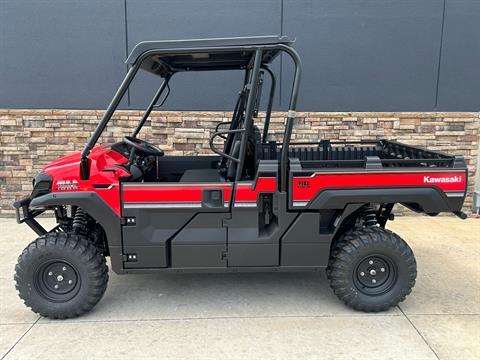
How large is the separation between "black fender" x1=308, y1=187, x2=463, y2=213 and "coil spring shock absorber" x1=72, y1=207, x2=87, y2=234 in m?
1.81

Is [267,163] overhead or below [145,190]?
overhead

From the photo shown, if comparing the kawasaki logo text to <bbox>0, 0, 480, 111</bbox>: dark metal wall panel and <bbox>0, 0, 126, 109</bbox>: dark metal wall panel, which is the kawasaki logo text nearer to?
<bbox>0, 0, 480, 111</bbox>: dark metal wall panel

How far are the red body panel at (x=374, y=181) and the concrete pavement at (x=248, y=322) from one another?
0.95 m

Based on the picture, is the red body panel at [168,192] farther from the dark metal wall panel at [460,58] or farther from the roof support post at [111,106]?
the dark metal wall panel at [460,58]

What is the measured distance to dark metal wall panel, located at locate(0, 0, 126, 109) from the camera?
5664 mm

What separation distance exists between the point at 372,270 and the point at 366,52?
354cm

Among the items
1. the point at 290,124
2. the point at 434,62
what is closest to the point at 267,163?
the point at 290,124

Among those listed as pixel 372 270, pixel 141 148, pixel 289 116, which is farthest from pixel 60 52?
pixel 372 270

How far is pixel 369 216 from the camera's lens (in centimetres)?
364

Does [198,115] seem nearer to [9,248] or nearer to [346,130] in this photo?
[346,130]

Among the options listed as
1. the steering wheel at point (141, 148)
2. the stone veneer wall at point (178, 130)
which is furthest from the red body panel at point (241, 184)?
the stone veneer wall at point (178, 130)

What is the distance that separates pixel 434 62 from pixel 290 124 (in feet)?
12.6

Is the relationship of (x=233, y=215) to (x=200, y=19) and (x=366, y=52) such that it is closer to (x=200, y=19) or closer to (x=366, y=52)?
(x=200, y=19)

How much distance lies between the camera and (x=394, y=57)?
228 inches
